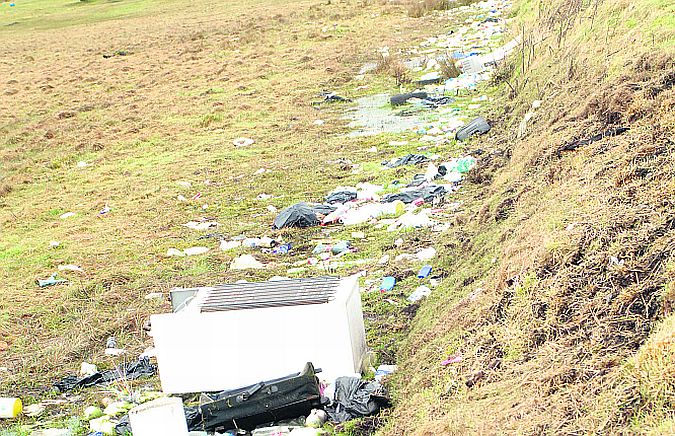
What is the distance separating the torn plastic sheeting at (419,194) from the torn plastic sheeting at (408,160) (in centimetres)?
101

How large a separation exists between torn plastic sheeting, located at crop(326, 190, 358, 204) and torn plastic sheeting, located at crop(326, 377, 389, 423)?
11.5 feet

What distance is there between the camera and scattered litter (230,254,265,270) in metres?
6.13

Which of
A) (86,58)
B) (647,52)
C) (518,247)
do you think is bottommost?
(86,58)

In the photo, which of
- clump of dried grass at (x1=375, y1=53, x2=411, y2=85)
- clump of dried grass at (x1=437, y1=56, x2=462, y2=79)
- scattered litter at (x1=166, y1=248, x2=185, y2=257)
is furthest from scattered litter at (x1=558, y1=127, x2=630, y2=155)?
clump of dried grass at (x1=375, y1=53, x2=411, y2=85)

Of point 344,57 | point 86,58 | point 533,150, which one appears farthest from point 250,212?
point 86,58

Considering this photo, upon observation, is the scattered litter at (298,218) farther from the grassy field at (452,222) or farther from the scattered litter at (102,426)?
the scattered litter at (102,426)

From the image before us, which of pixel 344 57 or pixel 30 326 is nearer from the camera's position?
A: pixel 30 326

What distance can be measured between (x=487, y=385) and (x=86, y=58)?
20.1 meters

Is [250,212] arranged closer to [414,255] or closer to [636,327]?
[414,255]

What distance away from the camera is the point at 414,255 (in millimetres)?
5730

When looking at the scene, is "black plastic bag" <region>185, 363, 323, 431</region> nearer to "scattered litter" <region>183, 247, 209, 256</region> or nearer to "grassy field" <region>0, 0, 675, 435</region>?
"grassy field" <region>0, 0, 675, 435</region>

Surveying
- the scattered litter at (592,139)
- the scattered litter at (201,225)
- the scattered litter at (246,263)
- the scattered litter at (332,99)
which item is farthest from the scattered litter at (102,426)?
the scattered litter at (332,99)

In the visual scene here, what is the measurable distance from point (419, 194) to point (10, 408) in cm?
374

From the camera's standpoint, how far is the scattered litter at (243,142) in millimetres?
10445
